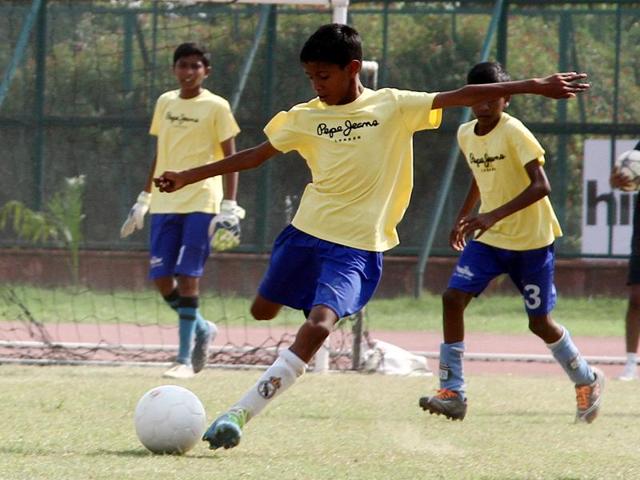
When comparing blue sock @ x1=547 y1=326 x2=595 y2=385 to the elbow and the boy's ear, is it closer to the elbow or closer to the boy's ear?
the elbow

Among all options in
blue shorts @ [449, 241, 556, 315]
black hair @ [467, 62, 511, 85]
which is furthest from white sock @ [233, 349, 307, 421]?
black hair @ [467, 62, 511, 85]

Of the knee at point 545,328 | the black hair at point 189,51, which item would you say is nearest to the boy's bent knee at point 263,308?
the knee at point 545,328

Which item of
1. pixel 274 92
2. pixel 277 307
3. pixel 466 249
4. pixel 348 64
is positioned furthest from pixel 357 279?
pixel 274 92

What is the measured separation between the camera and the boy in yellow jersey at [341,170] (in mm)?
6523

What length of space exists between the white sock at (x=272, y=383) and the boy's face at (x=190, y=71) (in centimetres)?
Answer: 421

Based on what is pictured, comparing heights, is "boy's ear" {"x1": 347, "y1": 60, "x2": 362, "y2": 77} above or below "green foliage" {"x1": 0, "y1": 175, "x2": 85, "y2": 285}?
above

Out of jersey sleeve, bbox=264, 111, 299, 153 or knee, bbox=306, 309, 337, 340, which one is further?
jersey sleeve, bbox=264, 111, 299, 153

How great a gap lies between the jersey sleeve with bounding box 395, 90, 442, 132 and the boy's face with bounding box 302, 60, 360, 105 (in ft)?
0.76

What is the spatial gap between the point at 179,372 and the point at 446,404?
8.77 feet

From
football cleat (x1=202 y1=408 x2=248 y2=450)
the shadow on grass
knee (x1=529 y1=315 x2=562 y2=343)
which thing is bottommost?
the shadow on grass

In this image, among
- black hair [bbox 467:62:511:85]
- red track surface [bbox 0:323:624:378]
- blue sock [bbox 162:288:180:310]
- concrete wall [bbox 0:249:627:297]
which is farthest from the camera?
concrete wall [bbox 0:249:627:297]

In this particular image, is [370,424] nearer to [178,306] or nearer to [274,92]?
[178,306]

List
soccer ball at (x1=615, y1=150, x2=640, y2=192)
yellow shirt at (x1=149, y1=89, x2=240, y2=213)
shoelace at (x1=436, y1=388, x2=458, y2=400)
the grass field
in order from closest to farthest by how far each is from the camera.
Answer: the grass field, shoelace at (x1=436, y1=388, x2=458, y2=400), soccer ball at (x1=615, y1=150, x2=640, y2=192), yellow shirt at (x1=149, y1=89, x2=240, y2=213)

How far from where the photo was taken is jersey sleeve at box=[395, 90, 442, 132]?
21.9 ft
